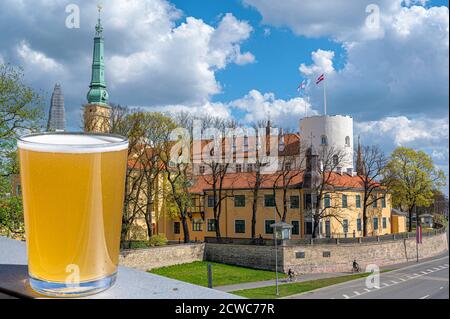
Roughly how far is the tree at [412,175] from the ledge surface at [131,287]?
37.6 m

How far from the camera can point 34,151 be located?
57.8 inches

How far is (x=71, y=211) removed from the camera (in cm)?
142

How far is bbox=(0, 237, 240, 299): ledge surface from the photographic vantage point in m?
1.33

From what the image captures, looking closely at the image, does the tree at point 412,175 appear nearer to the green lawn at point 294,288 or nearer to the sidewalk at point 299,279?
the sidewalk at point 299,279

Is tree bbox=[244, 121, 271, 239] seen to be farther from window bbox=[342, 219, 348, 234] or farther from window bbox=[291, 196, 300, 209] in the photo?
window bbox=[342, 219, 348, 234]

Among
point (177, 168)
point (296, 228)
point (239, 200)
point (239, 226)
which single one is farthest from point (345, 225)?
point (177, 168)

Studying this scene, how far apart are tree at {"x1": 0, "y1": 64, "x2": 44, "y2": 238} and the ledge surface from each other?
1374 cm

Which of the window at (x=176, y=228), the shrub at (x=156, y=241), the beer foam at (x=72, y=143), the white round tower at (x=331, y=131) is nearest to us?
the beer foam at (x=72, y=143)

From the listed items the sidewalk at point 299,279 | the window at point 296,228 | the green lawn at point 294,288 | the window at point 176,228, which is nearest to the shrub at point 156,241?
the sidewalk at point 299,279

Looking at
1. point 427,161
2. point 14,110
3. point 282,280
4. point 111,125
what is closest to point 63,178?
point 14,110

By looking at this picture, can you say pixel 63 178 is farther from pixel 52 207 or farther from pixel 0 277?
pixel 0 277

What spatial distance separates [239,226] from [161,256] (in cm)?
980

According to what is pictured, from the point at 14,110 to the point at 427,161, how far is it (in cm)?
3166

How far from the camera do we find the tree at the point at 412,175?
36969mm
